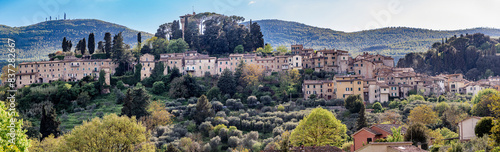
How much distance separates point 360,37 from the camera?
14312 centimetres

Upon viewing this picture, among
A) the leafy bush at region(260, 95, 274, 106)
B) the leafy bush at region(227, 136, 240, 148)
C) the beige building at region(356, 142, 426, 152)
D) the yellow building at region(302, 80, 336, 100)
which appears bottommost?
the leafy bush at region(227, 136, 240, 148)

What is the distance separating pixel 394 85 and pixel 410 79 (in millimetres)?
4382

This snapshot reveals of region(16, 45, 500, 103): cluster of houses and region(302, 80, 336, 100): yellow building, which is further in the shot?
region(302, 80, 336, 100): yellow building

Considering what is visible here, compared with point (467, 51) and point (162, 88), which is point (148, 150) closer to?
point (162, 88)

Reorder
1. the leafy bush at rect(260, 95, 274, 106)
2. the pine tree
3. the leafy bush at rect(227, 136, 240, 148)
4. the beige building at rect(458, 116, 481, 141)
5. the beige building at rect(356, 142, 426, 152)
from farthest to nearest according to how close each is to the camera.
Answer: the leafy bush at rect(260, 95, 274, 106), the pine tree, the leafy bush at rect(227, 136, 240, 148), the beige building at rect(458, 116, 481, 141), the beige building at rect(356, 142, 426, 152)

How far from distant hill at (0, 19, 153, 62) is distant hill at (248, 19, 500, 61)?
37742mm

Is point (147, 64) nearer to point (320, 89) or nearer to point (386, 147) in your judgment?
point (320, 89)

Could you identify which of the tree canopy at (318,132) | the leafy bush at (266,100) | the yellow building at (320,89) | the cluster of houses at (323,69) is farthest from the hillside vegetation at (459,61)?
the tree canopy at (318,132)

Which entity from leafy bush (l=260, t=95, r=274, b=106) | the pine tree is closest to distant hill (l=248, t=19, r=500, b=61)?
leafy bush (l=260, t=95, r=274, b=106)

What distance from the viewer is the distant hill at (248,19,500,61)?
5281 inches

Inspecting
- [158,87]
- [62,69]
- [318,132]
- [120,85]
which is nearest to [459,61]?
[158,87]

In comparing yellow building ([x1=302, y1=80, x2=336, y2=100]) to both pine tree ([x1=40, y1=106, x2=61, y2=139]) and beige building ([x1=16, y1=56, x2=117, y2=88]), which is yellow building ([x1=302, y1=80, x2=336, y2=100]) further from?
pine tree ([x1=40, y1=106, x2=61, y2=139])

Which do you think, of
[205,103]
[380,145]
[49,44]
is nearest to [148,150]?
[380,145]

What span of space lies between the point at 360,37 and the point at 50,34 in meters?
80.6
